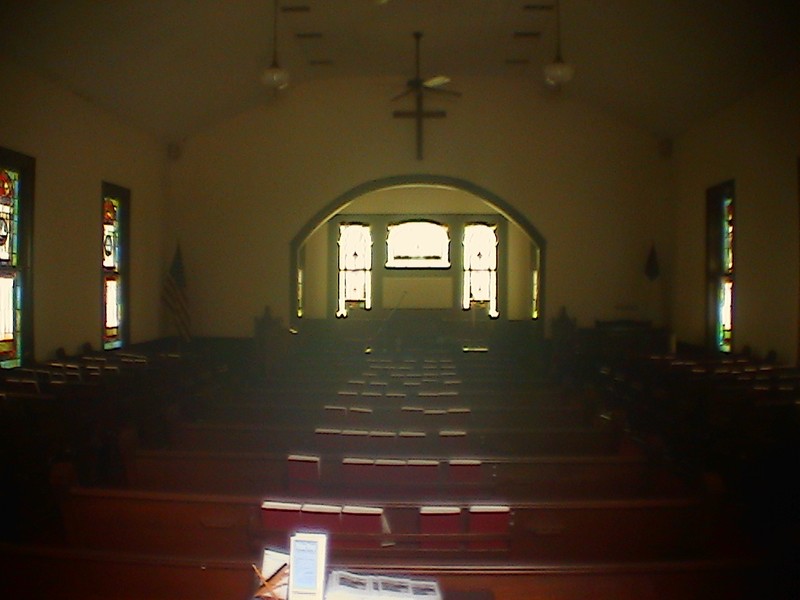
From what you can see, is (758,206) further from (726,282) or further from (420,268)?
(420,268)

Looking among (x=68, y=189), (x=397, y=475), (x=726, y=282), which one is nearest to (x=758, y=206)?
(x=726, y=282)

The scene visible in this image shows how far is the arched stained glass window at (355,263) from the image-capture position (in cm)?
1388

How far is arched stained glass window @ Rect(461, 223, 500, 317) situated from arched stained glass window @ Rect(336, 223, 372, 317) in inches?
75.1

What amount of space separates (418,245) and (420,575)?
38.9 feet

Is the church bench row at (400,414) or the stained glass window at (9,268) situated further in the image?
the stained glass window at (9,268)

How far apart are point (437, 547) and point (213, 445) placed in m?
2.03

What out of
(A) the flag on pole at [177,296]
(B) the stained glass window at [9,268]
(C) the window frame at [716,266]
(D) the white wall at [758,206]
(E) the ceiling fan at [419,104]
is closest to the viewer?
(B) the stained glass window at [9,268]

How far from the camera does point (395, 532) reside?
9.87 feet

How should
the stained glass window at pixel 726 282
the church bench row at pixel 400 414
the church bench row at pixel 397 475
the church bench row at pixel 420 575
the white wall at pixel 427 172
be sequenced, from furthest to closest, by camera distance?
the white wall at pixel 427 172 < the stained glass window at pixel 726 282 < the church bench row at pixel 400 414 < the church bench row at pixel 397 475 < the church bench row at pixel 420 575

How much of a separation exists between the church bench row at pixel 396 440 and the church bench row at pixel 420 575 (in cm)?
165

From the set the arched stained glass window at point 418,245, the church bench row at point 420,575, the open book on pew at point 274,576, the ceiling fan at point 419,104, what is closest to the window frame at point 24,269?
the ceiling fan at point 419,104

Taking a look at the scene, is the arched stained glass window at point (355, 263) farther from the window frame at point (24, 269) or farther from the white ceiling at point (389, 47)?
the window frame at point (24, 269)

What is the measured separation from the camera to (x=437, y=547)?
9.12ft

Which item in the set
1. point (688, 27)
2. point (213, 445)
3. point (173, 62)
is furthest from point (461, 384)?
point (173, 62)
